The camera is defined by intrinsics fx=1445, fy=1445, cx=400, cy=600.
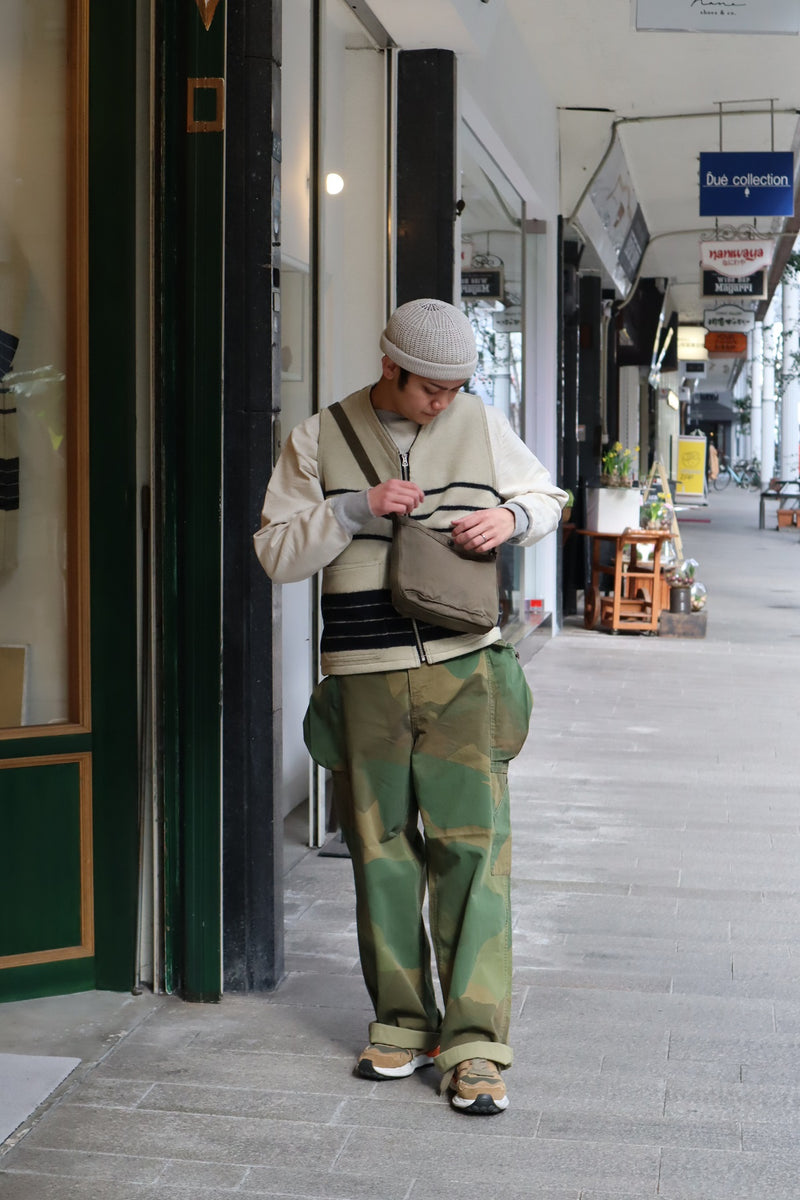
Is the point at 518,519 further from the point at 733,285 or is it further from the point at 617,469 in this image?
the point at 733,285

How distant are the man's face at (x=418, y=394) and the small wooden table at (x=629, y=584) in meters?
7.07

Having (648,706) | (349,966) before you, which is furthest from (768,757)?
(349,966)

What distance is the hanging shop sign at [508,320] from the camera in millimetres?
8484

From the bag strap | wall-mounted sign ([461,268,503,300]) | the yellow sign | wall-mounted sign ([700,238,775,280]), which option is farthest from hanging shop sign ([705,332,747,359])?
the bag strap

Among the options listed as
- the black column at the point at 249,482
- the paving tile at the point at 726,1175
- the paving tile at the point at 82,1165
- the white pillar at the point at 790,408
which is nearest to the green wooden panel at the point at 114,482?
the black column at the point at 249,482

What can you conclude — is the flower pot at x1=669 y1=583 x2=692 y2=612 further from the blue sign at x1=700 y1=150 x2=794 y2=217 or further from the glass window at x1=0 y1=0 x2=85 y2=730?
the glass window at x1=0 y1=0 x2=85 y2=730

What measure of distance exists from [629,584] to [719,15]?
535 cm

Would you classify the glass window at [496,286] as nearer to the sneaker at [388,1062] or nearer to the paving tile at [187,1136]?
the sneaker at [388,1062]

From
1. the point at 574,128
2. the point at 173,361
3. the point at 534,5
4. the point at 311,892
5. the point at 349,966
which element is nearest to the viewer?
the point at 173,361

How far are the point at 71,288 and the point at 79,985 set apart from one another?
1670mm

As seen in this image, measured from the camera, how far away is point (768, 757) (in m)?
6.30

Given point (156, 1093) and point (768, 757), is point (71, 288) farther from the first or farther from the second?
point (768, 757)

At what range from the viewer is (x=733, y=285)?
14617 mm

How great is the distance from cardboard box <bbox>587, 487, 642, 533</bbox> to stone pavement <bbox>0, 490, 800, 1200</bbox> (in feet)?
15.6
